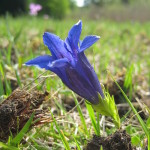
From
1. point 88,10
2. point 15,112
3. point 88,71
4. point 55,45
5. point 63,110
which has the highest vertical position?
point 55,45

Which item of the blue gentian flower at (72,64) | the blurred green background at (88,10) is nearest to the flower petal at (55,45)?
the blue gentian flower at (72,64)

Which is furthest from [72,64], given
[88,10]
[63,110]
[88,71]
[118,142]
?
[88,10]

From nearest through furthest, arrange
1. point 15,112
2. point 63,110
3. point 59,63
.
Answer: point 59,63
point 15,112
point 63,110

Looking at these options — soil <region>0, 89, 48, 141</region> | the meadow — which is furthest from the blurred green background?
soil <region>0, 89, 48, 141</region>

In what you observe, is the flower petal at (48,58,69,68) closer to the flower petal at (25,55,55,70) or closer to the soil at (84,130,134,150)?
the flower petal at (25,55,55,70)

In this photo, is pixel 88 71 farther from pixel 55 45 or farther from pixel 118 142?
pixel 118 142

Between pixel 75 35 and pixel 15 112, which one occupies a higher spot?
pixel 75 35
